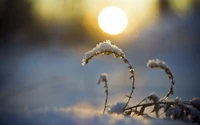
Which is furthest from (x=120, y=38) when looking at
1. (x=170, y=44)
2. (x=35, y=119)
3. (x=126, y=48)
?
(x=35, y=119)

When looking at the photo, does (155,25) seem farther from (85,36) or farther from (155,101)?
(155,101)

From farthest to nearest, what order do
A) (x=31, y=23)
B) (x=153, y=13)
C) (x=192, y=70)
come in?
(x=153, y=13)
(x=31, y=23)
(x=192, y=70)

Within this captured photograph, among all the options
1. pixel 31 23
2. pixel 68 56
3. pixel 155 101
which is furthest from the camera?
pixel 31 23

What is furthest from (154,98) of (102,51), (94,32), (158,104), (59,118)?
(94,32)

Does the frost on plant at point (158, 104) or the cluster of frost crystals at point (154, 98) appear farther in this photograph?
the cluster of frost crystals at point (154, 98)

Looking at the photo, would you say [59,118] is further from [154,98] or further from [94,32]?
[94,32]

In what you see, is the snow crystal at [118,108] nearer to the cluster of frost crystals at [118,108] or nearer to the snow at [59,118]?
the cluster of frost crystals at [118,108]

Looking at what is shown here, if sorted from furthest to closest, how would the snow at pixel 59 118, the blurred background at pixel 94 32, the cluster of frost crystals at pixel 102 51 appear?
the blurred background at pixel 94 32
the cluster of frost crystals at pixel 102 51
the snow at pixel 59 118

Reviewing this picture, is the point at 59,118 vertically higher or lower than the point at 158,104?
lower

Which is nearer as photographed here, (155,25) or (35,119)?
(35,119)

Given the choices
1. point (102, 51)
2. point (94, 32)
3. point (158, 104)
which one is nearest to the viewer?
point (102, 51)

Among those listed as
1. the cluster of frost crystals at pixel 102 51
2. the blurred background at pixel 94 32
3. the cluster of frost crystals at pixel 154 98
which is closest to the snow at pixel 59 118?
the cluster of frost crystals at pixel 102 51
